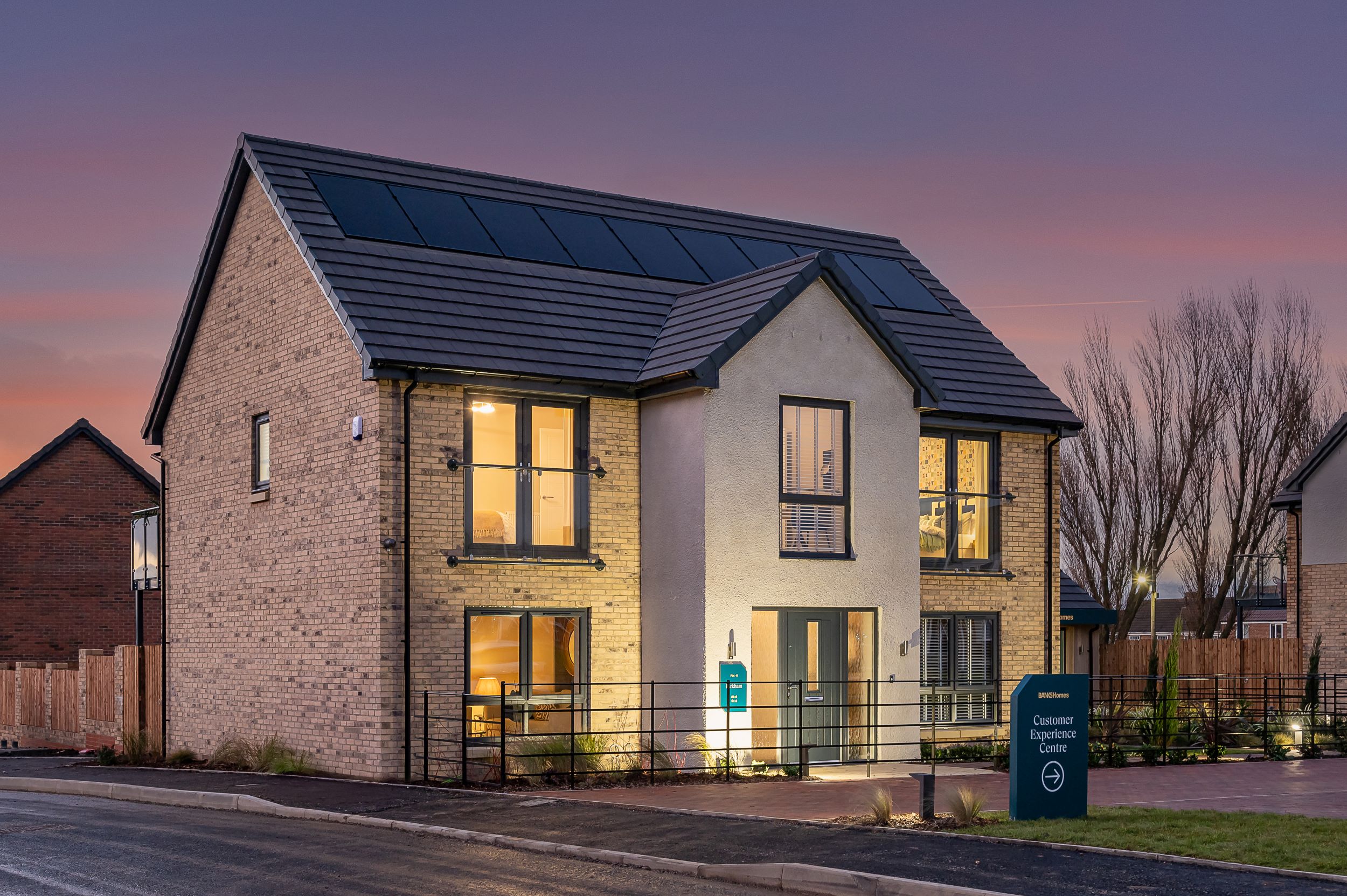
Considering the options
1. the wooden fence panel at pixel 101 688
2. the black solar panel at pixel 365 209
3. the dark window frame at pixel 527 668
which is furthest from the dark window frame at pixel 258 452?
the wooden fence panel at pixel 101 688

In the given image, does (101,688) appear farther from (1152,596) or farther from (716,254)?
(1152,596)

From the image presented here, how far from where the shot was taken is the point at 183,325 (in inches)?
943

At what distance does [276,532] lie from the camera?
21.2m

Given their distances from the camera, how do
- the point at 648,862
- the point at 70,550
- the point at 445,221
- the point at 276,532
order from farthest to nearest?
the point at 70,550 < the point at 445,221 < the point at 276,532 < the point at 648,862

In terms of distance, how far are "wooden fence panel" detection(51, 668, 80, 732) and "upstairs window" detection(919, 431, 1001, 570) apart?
56.2ft

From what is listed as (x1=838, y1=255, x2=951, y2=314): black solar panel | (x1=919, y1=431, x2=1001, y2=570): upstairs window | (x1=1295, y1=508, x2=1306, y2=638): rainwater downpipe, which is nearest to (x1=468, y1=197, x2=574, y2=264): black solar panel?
(x1=838, y1=255, x2=951, y2=314): black solar panel

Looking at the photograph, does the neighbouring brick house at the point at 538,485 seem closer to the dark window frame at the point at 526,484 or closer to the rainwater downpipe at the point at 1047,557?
the dark window frame at the point at 526,484

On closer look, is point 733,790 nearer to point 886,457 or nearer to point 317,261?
point 886,457

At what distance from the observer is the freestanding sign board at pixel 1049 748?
46.1ft

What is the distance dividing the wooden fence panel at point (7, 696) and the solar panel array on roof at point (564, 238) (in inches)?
708

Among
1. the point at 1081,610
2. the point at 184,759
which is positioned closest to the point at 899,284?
the point at 1081,610

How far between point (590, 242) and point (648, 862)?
43.7 feet

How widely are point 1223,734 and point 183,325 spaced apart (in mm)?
17627

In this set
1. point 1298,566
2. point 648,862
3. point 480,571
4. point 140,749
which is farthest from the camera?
point 1298,566
